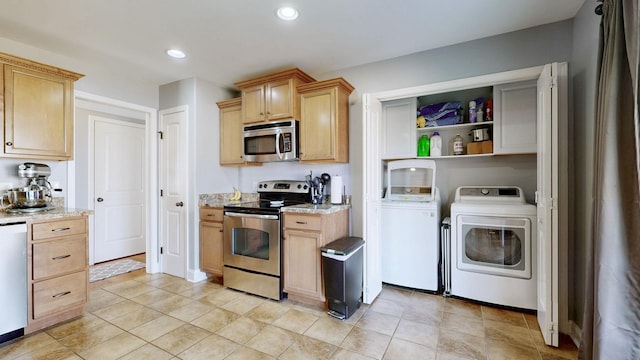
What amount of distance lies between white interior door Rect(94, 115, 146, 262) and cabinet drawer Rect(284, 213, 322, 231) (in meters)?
3.09

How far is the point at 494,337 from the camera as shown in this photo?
2074 millimetres

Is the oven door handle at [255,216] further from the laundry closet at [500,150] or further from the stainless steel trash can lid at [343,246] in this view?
the laundry closet at [500,150]

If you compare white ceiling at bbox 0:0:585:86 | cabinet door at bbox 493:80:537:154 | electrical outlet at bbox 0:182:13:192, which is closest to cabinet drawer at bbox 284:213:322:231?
white ceiling at bbox 0:0:585:86

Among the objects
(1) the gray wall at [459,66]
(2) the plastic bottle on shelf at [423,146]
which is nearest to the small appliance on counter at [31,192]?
(1) the gray wall at [459,66]

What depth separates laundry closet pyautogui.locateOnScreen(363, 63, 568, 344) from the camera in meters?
1.95

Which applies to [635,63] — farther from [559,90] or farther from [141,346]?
[141,346]

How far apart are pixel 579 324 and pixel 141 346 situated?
125 inches

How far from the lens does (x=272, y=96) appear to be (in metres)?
3.06

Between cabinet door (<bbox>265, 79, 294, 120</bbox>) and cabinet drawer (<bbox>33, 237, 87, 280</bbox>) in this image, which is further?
cabinet door (<bbox>265, 79, 294, 120</bbox>)

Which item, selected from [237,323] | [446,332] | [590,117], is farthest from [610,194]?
[237,323]

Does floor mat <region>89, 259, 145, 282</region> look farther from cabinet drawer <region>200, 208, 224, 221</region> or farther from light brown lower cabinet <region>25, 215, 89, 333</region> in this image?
cabinet drawer <region>200, 208, 224, 221</region>

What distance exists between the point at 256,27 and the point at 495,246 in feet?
9.49

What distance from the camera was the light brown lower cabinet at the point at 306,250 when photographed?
2.52 m

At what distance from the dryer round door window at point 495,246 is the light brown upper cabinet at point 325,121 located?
4.63ft
